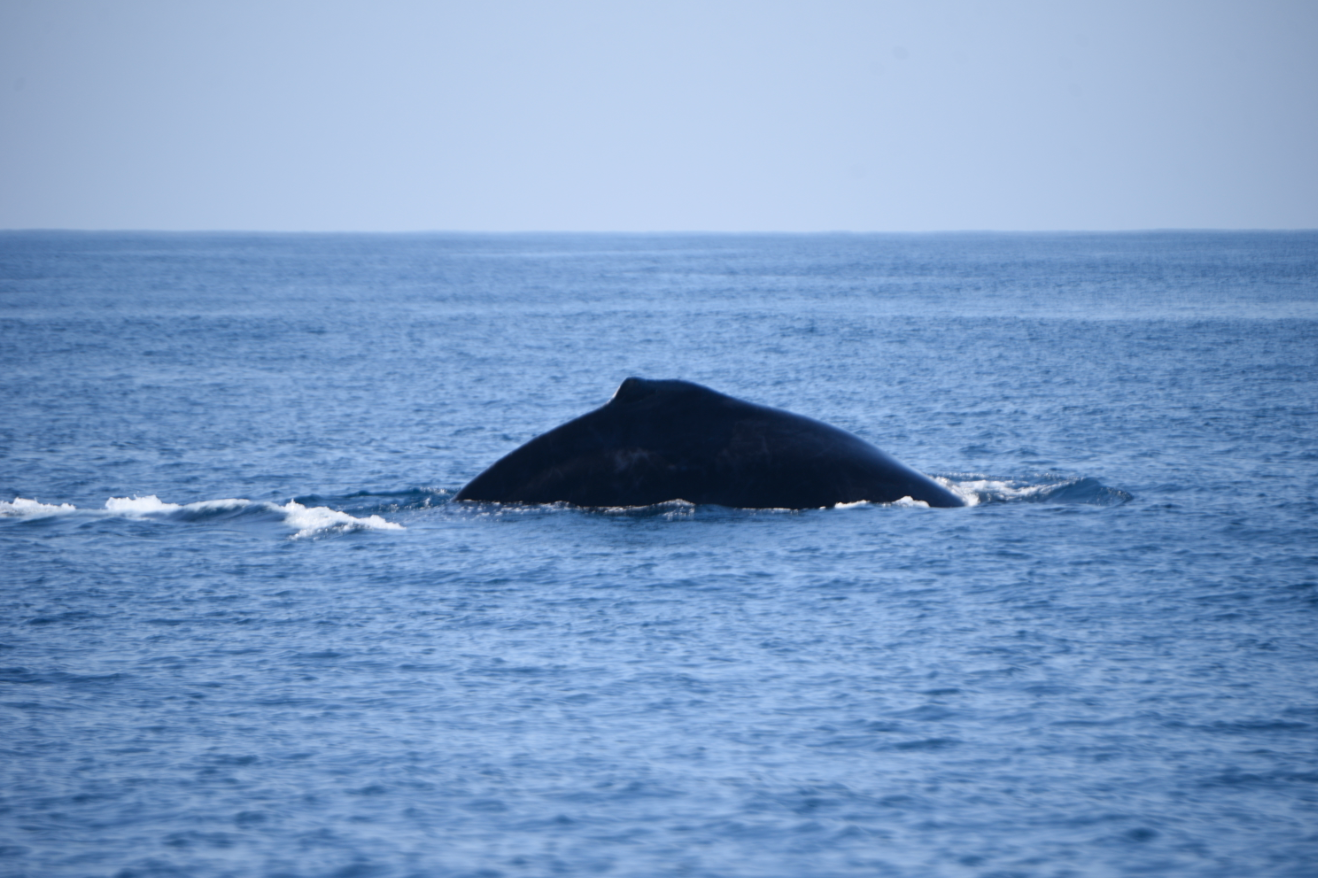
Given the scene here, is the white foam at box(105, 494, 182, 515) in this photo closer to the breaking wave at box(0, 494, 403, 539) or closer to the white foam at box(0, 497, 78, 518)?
the breaking wave at box(0, 494, 403, 539)

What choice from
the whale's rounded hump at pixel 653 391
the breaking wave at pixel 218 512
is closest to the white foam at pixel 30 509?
the breaking wave at pixel 218 512

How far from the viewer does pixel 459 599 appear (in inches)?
712

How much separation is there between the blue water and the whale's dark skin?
44cm

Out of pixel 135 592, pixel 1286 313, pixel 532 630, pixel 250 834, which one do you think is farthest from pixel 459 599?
pixel 1286 313

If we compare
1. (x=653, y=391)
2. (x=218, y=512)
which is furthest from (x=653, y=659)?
(x=218, y=512)

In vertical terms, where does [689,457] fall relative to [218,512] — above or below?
A: above

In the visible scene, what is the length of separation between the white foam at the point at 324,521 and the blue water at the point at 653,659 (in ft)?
0.66

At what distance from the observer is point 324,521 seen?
23328mm

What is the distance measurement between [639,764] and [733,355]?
2207 inches

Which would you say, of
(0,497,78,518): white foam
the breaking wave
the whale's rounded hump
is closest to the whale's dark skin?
the whale's rounded hump

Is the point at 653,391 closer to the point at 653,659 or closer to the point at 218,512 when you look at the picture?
the point at 653,659

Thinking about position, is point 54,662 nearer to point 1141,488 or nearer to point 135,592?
point 135,592

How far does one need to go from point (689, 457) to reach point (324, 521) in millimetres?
6264

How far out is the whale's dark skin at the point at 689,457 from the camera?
2145cm
